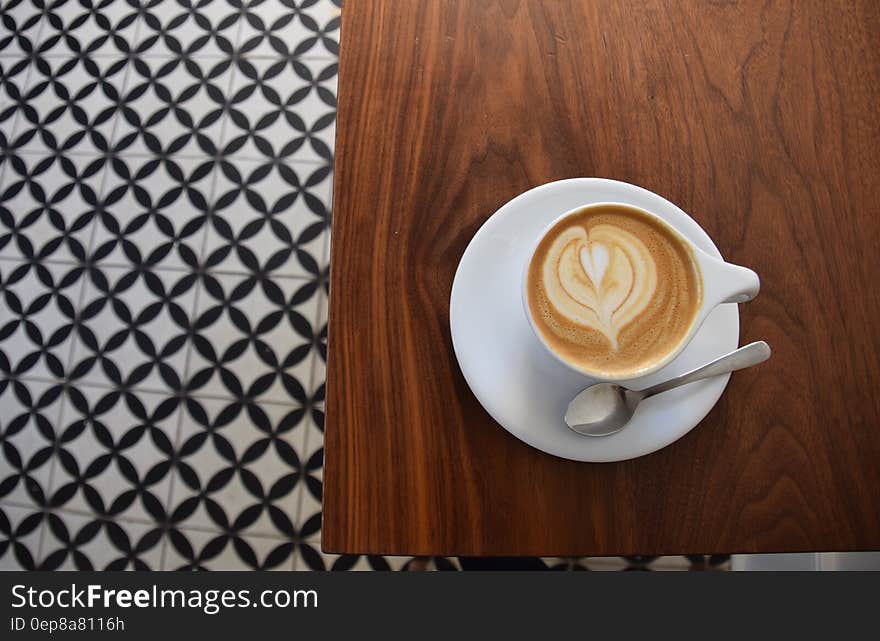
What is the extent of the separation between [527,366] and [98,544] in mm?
984

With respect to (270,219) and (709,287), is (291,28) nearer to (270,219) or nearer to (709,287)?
(270,219)

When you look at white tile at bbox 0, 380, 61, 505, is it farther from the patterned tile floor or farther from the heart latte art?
the heart latte art

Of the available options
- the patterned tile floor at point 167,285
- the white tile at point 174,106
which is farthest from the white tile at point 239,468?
the white tile at point 174,106

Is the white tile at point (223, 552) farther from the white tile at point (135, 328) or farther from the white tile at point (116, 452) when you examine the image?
the white tile at point (135, 328)

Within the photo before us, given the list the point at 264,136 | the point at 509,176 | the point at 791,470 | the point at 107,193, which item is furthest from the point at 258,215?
the point at 791,470

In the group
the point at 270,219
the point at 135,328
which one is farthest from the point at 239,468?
the point at 270,219

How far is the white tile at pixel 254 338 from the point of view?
Result: 4.10 feet

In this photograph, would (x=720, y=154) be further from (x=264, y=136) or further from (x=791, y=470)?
(x=264, y=136)

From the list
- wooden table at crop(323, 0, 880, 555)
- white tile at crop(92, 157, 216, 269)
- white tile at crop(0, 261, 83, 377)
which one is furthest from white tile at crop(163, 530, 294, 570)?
wooden table at crop(323, 0, 880, 555)

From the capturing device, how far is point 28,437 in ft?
4.07

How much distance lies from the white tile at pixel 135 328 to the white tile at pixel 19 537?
0.84 feet

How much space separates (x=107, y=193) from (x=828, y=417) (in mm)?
1328

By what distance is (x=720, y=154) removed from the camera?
26.4 inches

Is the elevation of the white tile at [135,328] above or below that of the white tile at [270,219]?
below
